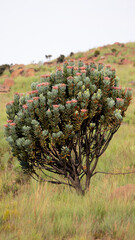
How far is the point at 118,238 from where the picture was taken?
362 cm

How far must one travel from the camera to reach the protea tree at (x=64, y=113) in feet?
15.9

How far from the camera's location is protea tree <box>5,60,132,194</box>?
4832 mm

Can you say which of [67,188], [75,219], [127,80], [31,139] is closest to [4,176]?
[67,188]

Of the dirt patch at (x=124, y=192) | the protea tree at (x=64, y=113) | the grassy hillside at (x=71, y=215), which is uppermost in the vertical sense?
the protea tree at (x=64, y=113)

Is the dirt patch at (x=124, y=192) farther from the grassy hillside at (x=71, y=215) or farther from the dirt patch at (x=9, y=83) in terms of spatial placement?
the dirt patch at (x=9, y=83)

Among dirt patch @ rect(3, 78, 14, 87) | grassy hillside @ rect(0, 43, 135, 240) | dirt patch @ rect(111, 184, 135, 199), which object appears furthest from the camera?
dirt patch @ rect(3, 78, 14, 87)

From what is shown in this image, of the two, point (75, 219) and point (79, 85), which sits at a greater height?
point (79, 85)

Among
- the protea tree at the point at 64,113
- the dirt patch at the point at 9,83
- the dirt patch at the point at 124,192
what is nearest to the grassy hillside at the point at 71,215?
the dirt patch at the point at 124,192

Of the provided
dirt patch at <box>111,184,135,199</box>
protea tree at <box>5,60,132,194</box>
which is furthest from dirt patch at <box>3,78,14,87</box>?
dirt patch at <box>111,184,135,199</box>

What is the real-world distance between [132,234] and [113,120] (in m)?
2.40

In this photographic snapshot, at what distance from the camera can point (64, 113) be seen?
486cm

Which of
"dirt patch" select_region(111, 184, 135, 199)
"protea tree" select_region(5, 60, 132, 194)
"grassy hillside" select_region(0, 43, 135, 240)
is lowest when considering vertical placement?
"dirt patch" select_region(111, 184, 135, 199)

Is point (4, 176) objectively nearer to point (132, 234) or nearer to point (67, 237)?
point (67, 237)

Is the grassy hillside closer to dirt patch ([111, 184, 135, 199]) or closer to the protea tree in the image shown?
dirt patch ([111, 184, 135, 199])
